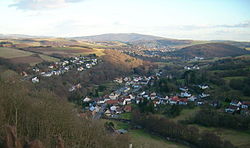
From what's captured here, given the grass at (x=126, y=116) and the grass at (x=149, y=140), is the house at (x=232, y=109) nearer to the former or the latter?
the grass at (x=149, y=140)

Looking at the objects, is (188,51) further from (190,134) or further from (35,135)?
(35,135)

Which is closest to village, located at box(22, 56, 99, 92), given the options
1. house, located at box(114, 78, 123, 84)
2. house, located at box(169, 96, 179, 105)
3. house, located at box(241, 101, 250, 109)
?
house, located at box(114, 78, 123, 84)

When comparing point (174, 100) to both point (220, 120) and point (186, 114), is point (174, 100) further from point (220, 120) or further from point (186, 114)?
point (220, 120)

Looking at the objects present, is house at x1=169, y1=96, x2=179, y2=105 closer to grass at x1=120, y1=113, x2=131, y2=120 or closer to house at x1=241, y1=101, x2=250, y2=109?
grass at x1=120, y1=113, x2=131, y2=120

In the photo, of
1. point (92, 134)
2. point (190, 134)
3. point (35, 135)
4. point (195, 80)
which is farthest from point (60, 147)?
point (195, 80)

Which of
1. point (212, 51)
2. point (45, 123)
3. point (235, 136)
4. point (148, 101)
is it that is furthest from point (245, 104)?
point (212, 51)

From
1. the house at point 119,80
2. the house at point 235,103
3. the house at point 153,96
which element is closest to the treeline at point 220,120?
the house at point 235,103
